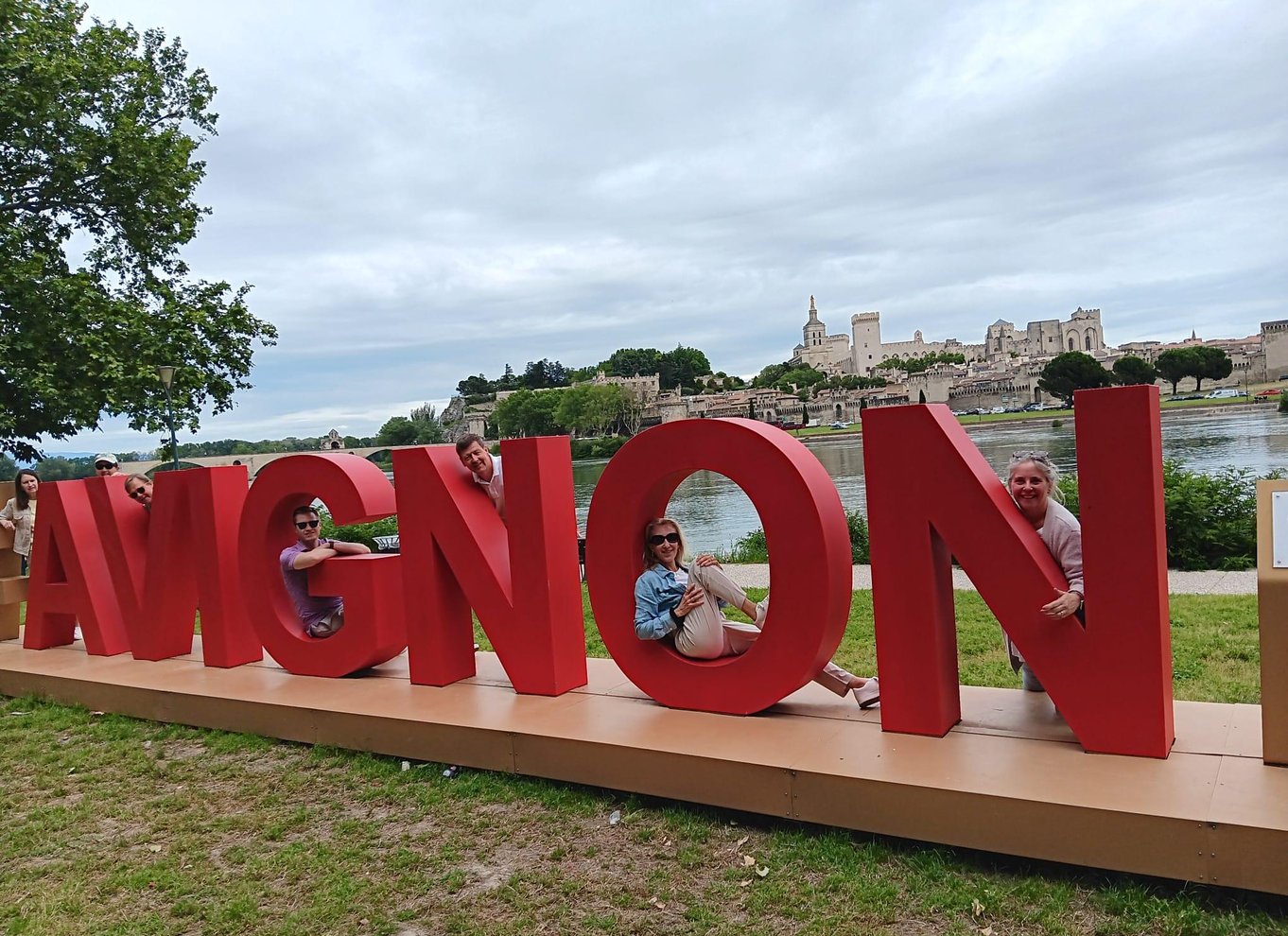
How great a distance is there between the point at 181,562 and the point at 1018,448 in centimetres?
1022

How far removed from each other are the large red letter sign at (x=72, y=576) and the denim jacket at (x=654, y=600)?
17.7 feet

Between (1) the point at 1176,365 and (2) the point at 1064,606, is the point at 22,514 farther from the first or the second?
(1) the point at 1176,365

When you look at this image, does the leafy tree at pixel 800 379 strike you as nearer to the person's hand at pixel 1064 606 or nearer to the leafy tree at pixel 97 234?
the leafy tree at pixel 97 234

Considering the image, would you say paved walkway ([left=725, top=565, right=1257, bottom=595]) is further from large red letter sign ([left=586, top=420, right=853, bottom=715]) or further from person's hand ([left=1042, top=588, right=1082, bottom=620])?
person's hand ([left=1042, top=588, right=1082, bottom=620])

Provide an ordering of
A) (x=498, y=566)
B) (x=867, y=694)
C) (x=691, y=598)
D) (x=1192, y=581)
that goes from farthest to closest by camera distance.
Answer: (x=1192, y=581) → (x=498, y=566) → (x=691, y=598) → (x=867, y=694)

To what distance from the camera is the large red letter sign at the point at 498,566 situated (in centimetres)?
575

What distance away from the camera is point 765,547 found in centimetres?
1320

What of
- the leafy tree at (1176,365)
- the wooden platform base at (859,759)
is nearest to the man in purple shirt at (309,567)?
the wooden platform base at (859,759)

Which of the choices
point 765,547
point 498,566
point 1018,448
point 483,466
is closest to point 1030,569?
point 498,566

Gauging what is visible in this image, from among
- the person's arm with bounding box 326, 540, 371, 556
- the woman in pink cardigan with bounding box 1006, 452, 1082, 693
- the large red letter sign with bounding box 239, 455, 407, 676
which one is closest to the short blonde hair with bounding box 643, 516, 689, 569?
the woman in pink cardigan with bounding box 1006, 452, 1082, 693

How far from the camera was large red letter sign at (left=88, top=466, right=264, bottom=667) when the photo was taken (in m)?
7.29

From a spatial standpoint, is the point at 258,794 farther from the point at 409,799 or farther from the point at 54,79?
the point at 54,79

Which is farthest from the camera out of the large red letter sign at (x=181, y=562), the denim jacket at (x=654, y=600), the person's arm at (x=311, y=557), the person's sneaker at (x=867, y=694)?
the large red letter sign at (x=181, y=562)

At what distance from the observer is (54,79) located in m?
16.0
